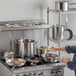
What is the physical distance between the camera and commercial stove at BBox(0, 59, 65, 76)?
188cm

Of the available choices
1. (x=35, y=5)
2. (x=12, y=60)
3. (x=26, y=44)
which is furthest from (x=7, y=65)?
(x=35, y=5)

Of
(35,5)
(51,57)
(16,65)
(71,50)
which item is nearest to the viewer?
(71,50)

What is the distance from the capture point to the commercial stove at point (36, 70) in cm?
188

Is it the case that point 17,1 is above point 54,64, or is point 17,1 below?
above

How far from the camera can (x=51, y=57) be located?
6.88ft

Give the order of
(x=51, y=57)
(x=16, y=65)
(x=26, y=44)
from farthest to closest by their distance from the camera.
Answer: (x=26, y=44)
(x=51, y=57)
(x=16, y=65)

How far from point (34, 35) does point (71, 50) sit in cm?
76

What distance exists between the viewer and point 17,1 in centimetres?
234

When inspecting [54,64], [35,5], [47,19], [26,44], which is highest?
[35,5]

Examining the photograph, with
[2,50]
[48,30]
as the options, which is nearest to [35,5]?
[48,30]

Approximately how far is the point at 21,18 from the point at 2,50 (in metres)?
0.39

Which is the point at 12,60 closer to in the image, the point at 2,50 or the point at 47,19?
the point at 2,50

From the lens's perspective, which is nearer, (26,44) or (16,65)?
(16,65)

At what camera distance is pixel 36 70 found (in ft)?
6.37
